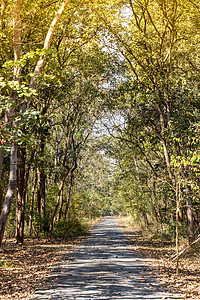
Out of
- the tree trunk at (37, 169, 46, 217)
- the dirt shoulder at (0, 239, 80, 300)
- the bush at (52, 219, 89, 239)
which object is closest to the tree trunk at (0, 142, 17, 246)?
the dirt shoulder at (0, 239, 80, 300)

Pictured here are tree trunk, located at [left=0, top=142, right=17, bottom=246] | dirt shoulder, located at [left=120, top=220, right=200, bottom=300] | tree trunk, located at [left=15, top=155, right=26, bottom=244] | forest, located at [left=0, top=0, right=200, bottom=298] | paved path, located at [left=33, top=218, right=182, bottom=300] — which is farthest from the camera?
tree trunk, located at [left=15, top=155, right=26, bottom=244]

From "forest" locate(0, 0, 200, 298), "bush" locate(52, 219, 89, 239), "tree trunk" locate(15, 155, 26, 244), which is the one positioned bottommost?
"bush" locate(52, 219, 89, 239)

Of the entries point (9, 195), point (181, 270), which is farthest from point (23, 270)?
point (181, 270)

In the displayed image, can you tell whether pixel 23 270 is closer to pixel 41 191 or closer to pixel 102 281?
pixel 102 281

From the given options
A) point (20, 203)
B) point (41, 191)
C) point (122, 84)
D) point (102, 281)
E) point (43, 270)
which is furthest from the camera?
point (41, 191)

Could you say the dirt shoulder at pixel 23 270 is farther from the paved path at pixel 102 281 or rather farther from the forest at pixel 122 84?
the forest at pixel 122 84

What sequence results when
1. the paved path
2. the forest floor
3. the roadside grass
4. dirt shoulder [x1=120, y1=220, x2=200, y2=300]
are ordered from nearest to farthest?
the paved path
the roadside grass
the forest floor
dirt shoulder [x1=120, y1=220, x2=200, y2=300]

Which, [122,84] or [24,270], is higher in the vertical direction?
[122,84]

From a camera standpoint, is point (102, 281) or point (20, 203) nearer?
point (102, 281)

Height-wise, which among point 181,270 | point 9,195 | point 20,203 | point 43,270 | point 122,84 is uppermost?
point 122,84

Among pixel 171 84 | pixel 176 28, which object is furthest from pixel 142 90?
pixel 176 28

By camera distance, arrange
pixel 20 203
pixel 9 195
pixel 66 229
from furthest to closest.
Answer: pixel 66 229, pixel 20 203, pixel 9 195

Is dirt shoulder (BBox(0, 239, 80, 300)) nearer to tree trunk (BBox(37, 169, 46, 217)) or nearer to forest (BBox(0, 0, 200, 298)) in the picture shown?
forest (BBox(0, 0, 200, 298))

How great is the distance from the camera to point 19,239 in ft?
51.7
